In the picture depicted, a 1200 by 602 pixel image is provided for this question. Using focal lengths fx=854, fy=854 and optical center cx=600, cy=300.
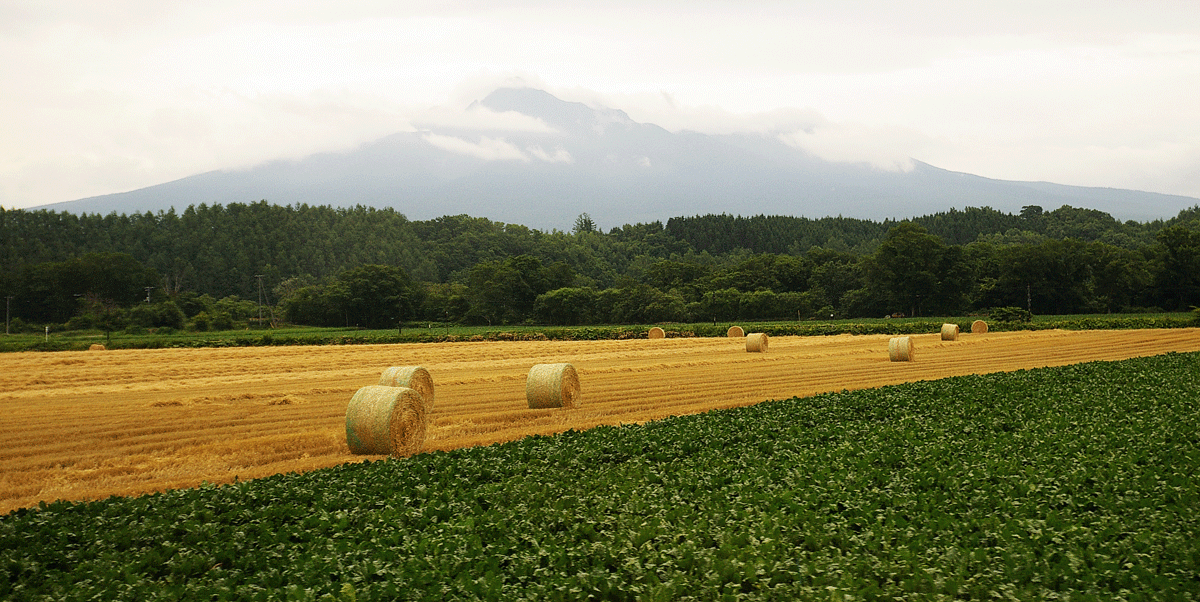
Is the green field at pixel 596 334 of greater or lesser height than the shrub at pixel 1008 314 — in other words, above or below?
below

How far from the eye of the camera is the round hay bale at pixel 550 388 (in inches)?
918

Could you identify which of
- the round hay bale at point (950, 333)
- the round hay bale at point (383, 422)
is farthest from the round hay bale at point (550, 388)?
the round hay bale at point (950, 333)

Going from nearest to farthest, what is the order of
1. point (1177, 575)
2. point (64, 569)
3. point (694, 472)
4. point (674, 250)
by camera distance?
→ point (1177, 575), point (64, 569), point (694, 472), point (674, 250)

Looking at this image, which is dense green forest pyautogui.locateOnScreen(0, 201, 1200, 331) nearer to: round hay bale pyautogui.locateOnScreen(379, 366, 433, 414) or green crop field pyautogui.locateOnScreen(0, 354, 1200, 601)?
round hay bale pyautogui.locateOnScreen(379, 366, 433, 414)

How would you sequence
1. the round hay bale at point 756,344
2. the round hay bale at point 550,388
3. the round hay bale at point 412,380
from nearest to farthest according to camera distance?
the round hay bale at point 412,380 → the round hay bale at point 550,388 → the round hay bale at point 756,344

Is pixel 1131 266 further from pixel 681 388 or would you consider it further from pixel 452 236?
pixel 452 236

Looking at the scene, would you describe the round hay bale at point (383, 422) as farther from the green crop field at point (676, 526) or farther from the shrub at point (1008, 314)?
the shrub at point (1008, 314)

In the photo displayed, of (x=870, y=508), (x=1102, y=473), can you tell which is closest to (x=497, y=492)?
(x=870, y=508)

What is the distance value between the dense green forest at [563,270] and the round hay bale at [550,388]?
76.9 meters

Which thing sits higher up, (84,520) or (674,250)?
(674,250)

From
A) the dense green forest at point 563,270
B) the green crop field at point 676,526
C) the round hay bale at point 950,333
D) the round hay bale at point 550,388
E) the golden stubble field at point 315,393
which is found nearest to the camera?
the green crop field at point 676,526

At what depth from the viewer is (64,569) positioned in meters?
8.52

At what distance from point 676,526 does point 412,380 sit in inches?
540

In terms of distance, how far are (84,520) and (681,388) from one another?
1996cm
